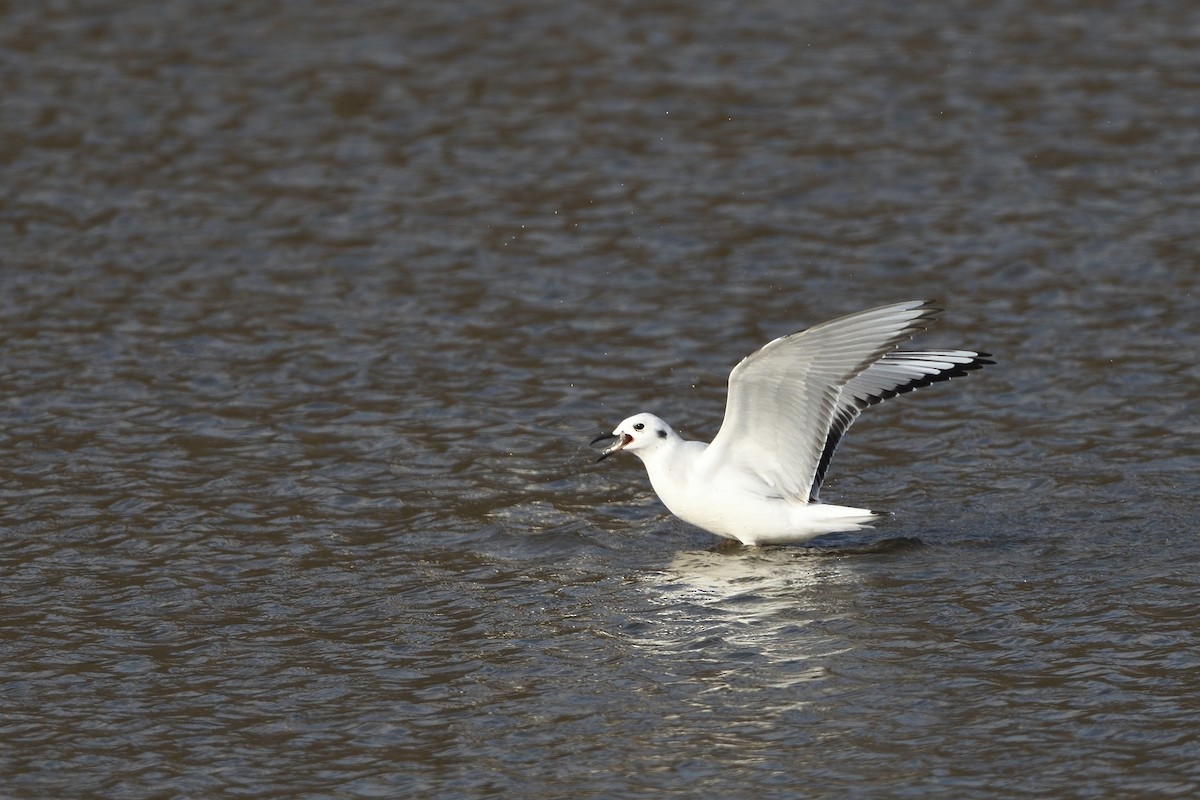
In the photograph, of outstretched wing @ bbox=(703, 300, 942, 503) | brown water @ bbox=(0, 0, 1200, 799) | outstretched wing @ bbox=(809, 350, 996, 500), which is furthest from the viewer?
outstretched wing @ bbox=(809, 350, 996, 500)

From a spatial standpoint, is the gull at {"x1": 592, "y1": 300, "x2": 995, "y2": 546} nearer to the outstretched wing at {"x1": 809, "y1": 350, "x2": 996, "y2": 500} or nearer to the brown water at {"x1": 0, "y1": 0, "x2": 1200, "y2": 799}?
the outstretched wing at {"x1": 809, "y1": 350, "x2": 996, "y2": 500}

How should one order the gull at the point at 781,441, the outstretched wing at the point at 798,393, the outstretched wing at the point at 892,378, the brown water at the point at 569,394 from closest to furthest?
the brown water at the point at 569,394
the outstretched wing at the point at 798,393
the gull at the point at 781,441
the outstretched wing at the point at 892,378

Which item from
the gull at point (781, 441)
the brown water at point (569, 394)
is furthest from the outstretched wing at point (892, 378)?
the brown water at point (569, 394)

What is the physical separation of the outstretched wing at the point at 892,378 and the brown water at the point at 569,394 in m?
0.85

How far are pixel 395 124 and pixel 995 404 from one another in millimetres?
8500

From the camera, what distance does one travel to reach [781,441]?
11.9m

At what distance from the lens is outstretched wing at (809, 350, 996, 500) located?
1165cm

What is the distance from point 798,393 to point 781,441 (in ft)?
1.68

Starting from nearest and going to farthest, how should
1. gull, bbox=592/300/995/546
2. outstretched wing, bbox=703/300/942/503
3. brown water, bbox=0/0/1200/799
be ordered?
brown water, bbox=0/0/1200/799 < outstretched wing, bbox=703/300/942/503 < gull, bbox=592/300/995/546

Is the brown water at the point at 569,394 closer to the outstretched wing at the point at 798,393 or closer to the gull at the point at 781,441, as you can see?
the gull at the point at 781,441

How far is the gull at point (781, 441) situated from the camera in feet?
37.1

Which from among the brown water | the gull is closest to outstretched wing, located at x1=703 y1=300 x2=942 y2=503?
the gull

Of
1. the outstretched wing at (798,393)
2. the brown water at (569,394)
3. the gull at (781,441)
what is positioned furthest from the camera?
the gull at (781,441)

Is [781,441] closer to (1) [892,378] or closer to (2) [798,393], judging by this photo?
(2) [798,393]
